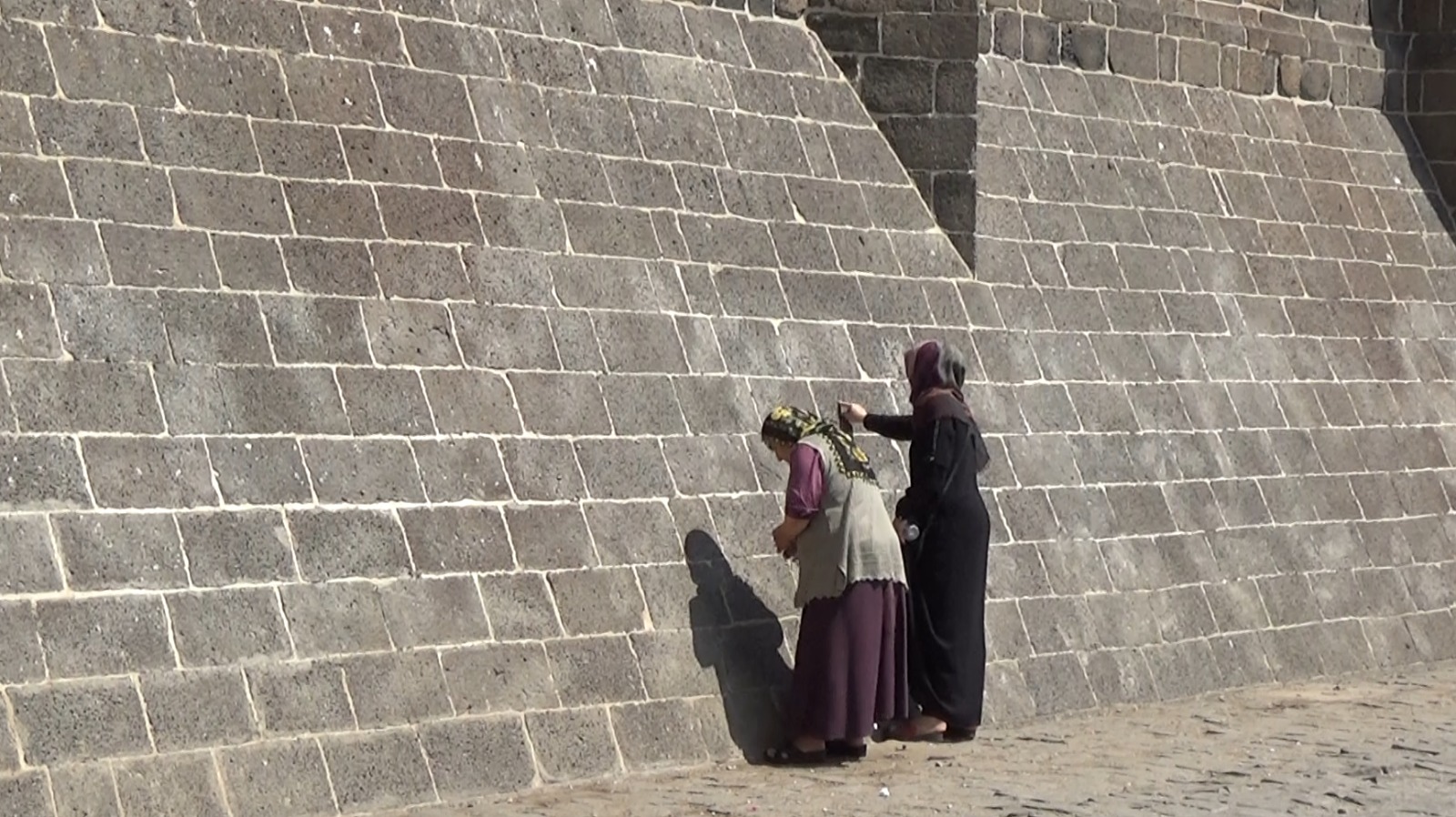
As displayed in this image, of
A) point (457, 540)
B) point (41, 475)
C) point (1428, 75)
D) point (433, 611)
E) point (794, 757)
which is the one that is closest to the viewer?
point (41, 475)

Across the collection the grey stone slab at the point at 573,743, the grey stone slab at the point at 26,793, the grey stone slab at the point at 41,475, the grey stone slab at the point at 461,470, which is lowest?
the grey stone slab at the point at 573,743

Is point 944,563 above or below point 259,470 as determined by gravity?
below

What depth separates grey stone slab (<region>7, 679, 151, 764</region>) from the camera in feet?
25.6

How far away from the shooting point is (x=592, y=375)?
10180 millimetres

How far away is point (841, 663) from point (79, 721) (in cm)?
300

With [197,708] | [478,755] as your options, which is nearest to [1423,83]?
[478,755]

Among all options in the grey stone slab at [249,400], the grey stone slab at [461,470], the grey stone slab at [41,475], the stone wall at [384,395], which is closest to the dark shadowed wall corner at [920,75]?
the stone wall at [384,395]

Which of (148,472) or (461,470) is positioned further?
(461,470)

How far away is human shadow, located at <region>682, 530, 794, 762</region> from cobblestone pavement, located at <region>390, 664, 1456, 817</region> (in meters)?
0.28

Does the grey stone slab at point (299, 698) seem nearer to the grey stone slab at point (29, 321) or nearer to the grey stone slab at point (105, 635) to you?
the grey stone slab at point (105, 635)

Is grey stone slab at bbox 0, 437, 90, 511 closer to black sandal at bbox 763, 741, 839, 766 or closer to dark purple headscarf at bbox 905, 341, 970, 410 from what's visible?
black sandal at bbox 763, 741, 839, 766

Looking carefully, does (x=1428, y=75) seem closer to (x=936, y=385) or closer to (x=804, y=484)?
(x=936, y=385)

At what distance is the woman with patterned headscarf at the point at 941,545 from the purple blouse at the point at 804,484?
1.99 ft

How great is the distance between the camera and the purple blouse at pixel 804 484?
32.2ft
